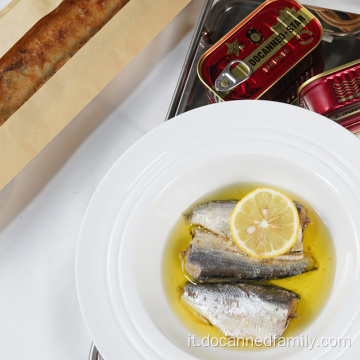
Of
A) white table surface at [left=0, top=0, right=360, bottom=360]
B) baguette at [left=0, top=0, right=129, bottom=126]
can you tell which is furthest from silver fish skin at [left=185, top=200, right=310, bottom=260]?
baguette at [left=0, top=0, right=129, bottom=126]

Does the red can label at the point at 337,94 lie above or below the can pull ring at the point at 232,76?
below

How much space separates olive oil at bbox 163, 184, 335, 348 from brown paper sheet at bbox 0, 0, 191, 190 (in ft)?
1.33

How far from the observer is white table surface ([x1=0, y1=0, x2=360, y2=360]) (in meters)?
1.46

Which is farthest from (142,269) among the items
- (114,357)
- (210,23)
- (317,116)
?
(210,23)

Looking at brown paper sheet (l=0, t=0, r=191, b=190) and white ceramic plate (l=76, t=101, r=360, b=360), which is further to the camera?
brown paper sheet (l=0, t=0, r=191, b=190)

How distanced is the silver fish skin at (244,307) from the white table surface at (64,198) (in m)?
0.35

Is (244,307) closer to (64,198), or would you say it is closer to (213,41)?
(64,198)

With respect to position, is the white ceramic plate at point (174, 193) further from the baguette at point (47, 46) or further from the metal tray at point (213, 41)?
the baguette at point (47, 46)

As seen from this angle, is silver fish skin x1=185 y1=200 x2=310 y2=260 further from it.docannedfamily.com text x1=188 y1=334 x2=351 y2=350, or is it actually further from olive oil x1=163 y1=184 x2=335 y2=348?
it.docannedfamily.com text x1=188 y1=334 x2=351 y2=350

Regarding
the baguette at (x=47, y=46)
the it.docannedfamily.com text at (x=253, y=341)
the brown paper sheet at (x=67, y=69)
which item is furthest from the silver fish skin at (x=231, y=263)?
the baguette at (x=47, y=46)

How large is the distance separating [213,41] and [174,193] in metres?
0.48

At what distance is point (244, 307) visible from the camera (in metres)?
1.26

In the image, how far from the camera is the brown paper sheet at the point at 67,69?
4.55ft

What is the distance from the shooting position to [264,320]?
1.24 metres
